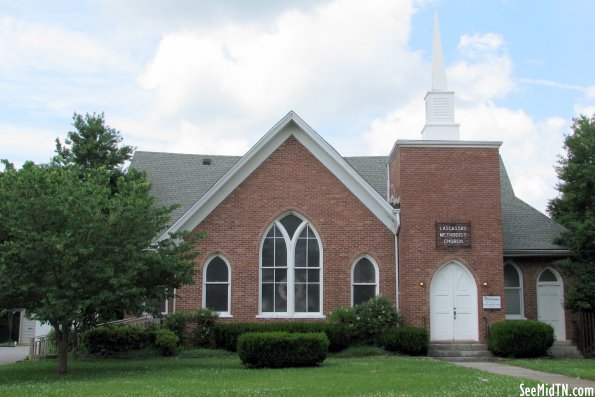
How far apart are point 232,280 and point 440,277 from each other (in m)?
6.65

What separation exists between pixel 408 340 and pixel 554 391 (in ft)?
29.9

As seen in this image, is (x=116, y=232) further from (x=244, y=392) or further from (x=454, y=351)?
(x=454, y=351)

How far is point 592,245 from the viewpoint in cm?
2269

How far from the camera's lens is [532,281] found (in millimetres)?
24281

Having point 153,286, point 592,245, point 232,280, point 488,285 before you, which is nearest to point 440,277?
point 488,285

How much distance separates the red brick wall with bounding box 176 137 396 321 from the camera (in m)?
23.6

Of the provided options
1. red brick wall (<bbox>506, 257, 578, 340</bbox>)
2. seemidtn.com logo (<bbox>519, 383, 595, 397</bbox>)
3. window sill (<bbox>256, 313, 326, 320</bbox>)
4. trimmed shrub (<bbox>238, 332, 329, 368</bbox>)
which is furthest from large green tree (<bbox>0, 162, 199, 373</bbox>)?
red brick wall (<bbox>506, 257, 578, 340</bbox>)

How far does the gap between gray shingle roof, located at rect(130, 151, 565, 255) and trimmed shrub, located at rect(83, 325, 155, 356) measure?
13.6 ft

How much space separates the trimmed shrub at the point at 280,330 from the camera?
72.9 ft

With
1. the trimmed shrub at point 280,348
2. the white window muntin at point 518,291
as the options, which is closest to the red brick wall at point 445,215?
the white window muntin at point 518,291

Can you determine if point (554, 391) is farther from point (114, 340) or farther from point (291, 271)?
point (114, 340)

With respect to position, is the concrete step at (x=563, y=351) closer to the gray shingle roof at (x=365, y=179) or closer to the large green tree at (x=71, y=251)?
the gray shingle roof at (x=365, y=179)

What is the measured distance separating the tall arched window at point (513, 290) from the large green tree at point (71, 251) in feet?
39.9

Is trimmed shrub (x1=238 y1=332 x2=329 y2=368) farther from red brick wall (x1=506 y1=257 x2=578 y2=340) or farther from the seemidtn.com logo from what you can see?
red brick wall (x1=506 y1=257 x2=578 y2=340)
